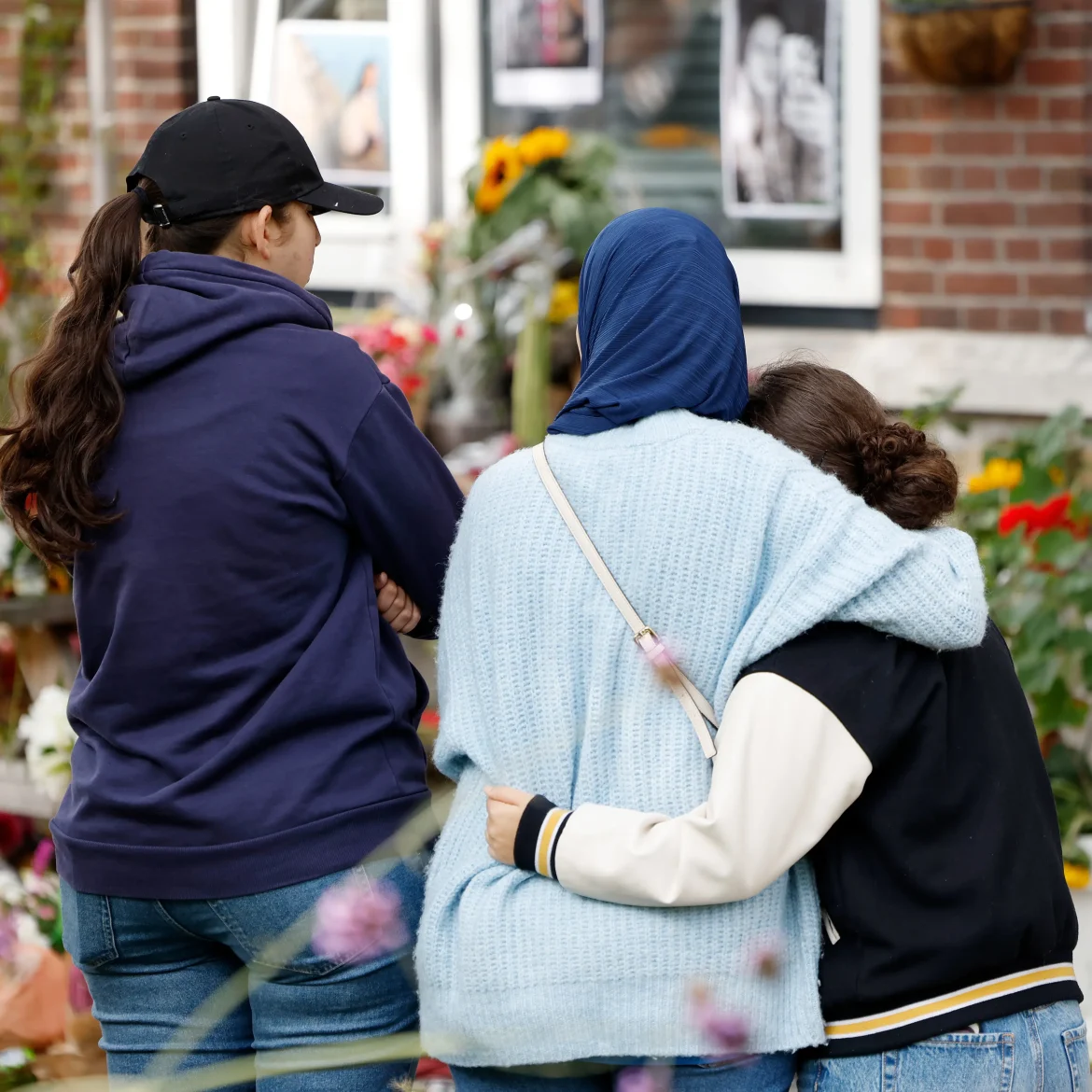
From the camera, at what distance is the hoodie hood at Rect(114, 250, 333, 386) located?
1695mm

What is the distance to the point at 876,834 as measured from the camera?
1531 millimetres

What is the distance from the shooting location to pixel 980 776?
1546 mm

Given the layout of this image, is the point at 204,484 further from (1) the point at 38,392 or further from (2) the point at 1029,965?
(2) the point at 1029,965

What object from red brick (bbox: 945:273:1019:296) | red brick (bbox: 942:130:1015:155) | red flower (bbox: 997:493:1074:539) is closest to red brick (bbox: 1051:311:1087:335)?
red brick (bbox: 945:273:1019:296)

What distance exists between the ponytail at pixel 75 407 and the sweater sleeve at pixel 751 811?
699 mm

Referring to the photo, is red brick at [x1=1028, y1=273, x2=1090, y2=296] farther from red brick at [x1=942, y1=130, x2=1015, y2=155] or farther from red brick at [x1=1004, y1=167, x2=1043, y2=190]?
red brick at [x1=942, y1=130, x2=1015, y2=155]

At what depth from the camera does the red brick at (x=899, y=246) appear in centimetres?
419

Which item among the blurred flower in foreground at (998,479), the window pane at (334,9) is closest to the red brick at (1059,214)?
the blurred flower in foreground at (998,479)

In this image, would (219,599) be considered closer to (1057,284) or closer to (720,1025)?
(720,1025)

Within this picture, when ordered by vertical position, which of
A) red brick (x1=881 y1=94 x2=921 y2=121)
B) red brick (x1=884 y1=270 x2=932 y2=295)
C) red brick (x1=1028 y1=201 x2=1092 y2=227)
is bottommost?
red brick (x1=884 y1=270 x2=932 y2=295)

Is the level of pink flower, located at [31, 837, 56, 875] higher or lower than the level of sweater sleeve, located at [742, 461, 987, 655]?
lower

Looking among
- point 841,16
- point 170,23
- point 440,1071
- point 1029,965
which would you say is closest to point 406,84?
point 170,23

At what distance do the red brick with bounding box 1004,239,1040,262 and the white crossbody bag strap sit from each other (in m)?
2.86

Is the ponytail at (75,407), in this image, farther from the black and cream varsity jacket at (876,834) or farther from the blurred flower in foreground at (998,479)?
the blurred flower in foreground at (998,479)
